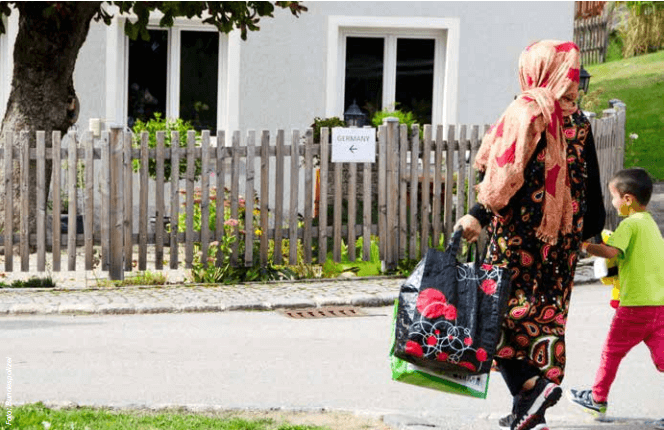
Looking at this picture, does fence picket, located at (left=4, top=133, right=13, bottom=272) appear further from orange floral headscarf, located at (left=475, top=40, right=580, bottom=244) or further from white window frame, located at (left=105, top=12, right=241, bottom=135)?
orange floral headscarf, located at (left=475, top=40, right=580, bottom=244)

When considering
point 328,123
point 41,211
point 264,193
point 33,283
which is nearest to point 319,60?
point 328,123

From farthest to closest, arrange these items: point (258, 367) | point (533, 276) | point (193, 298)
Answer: point (193, 298)
point (258, 367)
point (533, 276)

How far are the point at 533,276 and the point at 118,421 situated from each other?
82.6 inches

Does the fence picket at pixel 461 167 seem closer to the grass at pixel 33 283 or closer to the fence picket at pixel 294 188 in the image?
the fence picket at pixel 294 188

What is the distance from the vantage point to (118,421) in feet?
20.5

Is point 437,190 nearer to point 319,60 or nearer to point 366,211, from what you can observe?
point 366,211

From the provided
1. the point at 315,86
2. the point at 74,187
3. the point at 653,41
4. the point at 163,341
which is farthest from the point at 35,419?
the point at 653,41

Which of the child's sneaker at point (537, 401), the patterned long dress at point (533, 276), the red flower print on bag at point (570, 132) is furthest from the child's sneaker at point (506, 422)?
the red flower print on bag at point (570, 132)

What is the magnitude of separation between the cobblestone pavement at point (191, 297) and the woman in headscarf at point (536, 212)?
5.21m

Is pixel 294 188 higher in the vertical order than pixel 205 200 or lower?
higher

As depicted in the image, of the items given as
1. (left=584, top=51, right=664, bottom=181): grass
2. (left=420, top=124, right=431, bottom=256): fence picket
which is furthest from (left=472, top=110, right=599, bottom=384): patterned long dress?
(left=584, top=51, right=664, bottom=181): grass

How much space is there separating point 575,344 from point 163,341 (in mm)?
2889

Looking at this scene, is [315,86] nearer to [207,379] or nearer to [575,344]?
[575,344]

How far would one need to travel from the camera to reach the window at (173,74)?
16.6m
